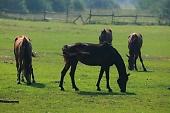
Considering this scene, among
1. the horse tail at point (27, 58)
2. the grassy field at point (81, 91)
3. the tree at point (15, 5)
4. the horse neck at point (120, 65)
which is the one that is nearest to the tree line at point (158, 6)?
the tree at point (15, 5)

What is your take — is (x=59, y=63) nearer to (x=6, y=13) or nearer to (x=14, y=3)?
(x=6, y=13)

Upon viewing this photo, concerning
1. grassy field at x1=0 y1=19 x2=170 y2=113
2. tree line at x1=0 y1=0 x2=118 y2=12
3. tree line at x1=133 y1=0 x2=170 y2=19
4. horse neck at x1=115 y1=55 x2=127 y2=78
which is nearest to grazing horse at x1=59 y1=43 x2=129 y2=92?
horse neck at x1=115 y1=55 x2=127 y2=78

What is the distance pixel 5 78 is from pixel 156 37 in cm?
3689

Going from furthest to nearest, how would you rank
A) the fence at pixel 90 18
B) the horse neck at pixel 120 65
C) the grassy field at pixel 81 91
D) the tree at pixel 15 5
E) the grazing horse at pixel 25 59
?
the tree at pixel 15 5
the fence at pixel 90 18
the grazing horse at pixel 25 59
the horse neck at pixel 120 65
the grassy field at pixel 81 91

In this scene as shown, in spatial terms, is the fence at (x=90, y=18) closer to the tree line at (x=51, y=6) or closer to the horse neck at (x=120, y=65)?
the tree line at (x=51, y=6)

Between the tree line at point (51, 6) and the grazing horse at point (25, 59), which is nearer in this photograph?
the grazing horse at point (25, 59)

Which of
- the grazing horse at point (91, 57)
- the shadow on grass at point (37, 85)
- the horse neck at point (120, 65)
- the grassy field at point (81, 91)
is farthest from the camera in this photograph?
the shadow on grass at point (37, 85)

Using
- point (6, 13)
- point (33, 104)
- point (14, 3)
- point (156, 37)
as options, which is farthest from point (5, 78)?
point (14, 3)

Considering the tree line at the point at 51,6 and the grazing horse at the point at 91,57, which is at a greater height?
the tree line at the point at 51,6

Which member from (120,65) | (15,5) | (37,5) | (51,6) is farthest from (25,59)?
(51,6)

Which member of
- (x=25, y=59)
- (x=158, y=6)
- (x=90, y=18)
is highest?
(x=158, y=6)

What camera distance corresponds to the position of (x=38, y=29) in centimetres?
6156

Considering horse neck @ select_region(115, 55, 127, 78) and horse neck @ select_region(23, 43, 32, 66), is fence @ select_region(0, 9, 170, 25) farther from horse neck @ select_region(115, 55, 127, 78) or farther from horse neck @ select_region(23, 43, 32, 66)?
horse neck @ select_region(115, 55, 127, 78)

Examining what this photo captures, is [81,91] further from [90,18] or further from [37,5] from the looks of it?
[37,5]
